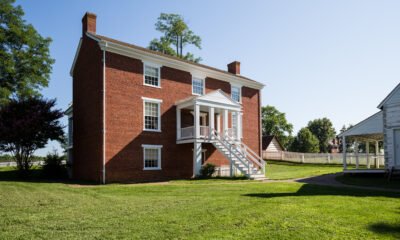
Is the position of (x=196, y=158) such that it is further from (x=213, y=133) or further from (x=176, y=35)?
(x=176, y=35)

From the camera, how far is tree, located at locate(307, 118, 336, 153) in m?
84.6

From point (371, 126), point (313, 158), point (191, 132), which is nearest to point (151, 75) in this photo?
point (191, 132)

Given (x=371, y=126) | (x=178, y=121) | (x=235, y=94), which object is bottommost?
(x=371, y=126)

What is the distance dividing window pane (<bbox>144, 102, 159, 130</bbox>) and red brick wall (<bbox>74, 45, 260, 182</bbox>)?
394 millimetres

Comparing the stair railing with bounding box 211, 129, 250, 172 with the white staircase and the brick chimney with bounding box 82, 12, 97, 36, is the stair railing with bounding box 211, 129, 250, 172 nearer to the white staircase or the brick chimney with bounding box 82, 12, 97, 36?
the white staircase

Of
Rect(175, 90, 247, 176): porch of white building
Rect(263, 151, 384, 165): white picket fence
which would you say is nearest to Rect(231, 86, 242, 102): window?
Rect(175, 90, 247, 176): porch of white building

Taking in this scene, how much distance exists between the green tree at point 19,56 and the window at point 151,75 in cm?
1556

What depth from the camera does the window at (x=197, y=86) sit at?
23547mm

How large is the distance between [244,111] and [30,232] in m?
21.3

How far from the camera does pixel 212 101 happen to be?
2152 centimetres

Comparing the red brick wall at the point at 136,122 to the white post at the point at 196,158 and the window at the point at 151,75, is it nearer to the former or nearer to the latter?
the window at the point at 151,75

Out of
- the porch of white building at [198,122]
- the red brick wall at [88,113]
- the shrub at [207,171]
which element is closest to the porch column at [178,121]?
the porch of white building at [198,122]

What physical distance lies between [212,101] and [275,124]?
168ft

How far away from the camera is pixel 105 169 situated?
18234 millimetres
